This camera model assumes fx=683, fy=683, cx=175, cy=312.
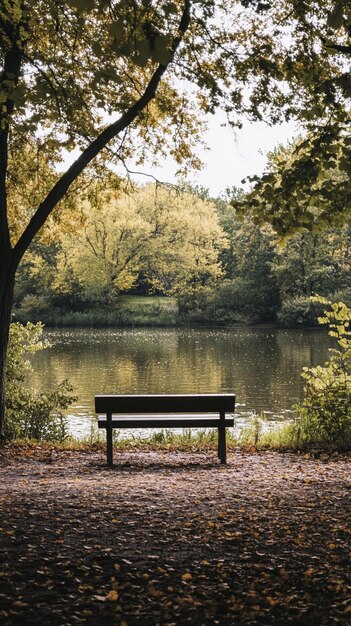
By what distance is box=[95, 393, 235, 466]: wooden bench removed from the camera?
8922 mm

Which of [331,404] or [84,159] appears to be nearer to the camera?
[84,159]

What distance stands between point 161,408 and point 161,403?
9 centimetres

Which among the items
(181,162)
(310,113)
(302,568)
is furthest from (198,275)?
(302,568)

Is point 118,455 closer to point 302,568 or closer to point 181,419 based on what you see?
point 181,419

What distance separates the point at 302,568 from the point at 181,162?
9.19m

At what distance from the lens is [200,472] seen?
27.7 feet

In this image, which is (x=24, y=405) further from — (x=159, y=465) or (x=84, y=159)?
(x=84, y=159)

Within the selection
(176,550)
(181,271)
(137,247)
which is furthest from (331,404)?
(181,271)

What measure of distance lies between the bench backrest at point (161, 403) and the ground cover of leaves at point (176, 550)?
3.82 ft

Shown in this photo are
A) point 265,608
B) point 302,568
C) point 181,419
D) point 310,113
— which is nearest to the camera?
point 265,608

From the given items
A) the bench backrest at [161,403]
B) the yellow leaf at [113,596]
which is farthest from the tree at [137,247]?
the yellow leaf at [113,596]

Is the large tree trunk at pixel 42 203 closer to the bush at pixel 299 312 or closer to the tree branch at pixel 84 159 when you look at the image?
the tree branch at pixel 84 159

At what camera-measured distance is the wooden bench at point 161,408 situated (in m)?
8.92

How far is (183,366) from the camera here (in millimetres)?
28594
